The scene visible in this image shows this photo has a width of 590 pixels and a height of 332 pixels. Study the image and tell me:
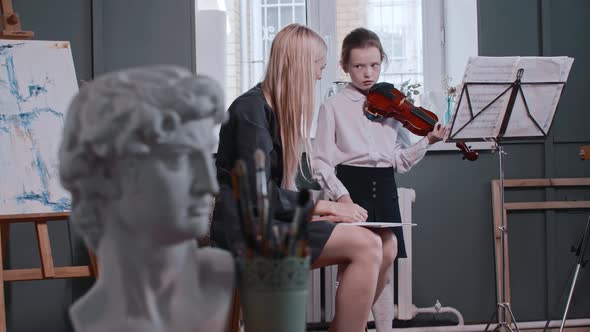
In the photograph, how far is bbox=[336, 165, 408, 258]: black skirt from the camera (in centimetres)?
302

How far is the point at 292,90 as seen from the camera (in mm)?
2197

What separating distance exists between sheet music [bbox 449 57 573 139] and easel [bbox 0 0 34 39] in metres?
1.62

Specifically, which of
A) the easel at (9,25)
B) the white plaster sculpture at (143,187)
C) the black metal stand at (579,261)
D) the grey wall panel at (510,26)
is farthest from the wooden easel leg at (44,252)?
the grey wall panel at (510,26)

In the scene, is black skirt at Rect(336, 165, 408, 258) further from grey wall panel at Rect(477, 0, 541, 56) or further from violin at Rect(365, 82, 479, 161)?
grey wall panel at Rect(477, 0, 541, 56)

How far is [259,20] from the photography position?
393 centimetres

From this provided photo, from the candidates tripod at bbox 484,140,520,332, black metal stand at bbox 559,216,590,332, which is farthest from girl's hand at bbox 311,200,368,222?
black metal stand at bbox 559,216,590,332

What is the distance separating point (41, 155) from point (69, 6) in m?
1.13

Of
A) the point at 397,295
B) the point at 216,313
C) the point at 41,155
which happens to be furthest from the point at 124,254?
the point at 397,295

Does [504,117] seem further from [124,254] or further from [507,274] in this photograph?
[124,254]

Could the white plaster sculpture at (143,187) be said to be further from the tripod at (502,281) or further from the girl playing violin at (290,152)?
the tripod at (502,281)

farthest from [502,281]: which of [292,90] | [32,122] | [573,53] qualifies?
[32,122]

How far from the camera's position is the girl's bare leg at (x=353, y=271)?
84.0 inches

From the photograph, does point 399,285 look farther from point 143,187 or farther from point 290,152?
point 143,187

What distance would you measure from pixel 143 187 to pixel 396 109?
2.11 metres
